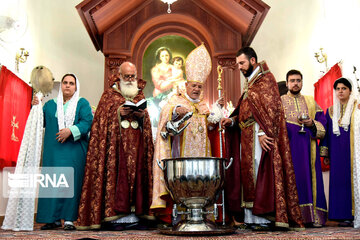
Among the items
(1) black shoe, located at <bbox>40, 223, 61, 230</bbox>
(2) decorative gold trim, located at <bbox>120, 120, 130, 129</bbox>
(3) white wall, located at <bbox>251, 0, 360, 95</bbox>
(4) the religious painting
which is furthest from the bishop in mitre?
(4) the religious painting

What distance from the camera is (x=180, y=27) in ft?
27.2

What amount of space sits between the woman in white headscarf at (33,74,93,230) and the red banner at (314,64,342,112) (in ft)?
12.2

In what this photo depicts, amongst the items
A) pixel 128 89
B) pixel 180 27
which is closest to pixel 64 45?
pixel 180 27

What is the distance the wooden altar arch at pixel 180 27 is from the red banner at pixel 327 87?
1438 millimetres

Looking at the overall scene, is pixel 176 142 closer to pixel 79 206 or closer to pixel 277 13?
pixel 79 206

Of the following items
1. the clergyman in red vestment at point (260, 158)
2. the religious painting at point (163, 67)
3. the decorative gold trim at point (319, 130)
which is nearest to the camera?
the clergyman in red vestment at point (260, 158)

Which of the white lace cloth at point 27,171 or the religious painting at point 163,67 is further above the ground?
the religious painting at point 163,67

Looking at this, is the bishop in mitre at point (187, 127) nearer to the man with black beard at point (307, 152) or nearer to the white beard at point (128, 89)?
the white beard at point (128, 89)

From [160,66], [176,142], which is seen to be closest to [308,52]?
[160,66]

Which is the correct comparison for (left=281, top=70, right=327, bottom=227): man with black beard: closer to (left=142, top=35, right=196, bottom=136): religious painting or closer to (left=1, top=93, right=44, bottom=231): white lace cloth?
(left=1, top=93, right=44, bottom=231): white lace cloth

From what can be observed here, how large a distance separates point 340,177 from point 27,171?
11.3 ft

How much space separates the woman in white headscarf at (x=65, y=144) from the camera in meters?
4.37

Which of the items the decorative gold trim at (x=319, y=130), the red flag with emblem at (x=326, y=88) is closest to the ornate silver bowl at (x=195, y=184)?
the decorative gold trim at (x=319, y=130)

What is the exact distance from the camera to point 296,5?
8945 mm
